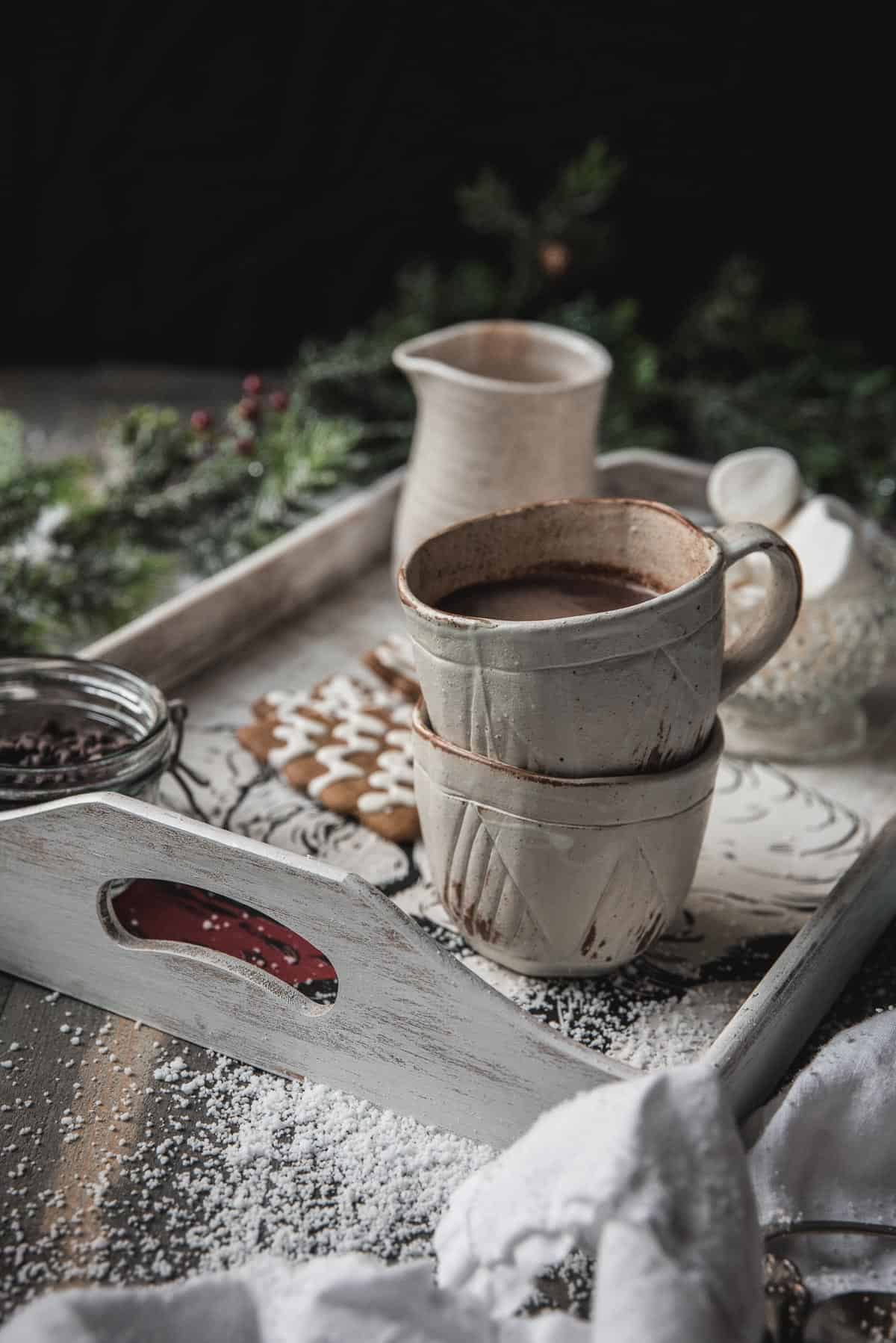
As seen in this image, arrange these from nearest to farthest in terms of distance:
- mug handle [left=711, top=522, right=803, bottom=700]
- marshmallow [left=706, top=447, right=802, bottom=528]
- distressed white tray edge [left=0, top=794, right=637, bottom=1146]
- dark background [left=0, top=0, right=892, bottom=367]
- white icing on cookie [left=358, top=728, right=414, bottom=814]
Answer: distressed white tray edge [left=0, top=794, right=637, bottom=1146] < mug handle [left=711, top=522, right=803, bottom=700] < white icing on cookie [left=358, top=728, right=414, bottom=814] < marshmallow [left=706, top=447, right=802, bottom=528] < dark background [left=0, top=0, right=892, bottom=367]

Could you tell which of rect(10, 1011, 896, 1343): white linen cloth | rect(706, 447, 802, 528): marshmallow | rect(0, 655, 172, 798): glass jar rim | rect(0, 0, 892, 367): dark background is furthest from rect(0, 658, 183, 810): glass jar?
rect(0, 0, 892, 367): dark background

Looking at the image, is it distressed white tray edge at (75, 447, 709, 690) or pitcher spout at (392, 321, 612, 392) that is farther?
pitcher spout at (392, 321, 612, 392)

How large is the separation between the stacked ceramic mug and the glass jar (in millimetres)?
171

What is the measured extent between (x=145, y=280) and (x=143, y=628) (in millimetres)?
1102

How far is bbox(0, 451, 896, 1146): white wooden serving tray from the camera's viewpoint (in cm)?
66

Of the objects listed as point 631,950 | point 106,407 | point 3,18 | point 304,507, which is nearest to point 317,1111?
point 631,950

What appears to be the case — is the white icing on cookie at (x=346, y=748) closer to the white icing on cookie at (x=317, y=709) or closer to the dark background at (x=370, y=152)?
the white icing on cookie at (x=317, y=709)

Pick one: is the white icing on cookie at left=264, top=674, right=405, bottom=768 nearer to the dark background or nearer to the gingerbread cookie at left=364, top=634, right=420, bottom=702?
the gingerbread cookie at left=364, top=634, right=420, bottom=702

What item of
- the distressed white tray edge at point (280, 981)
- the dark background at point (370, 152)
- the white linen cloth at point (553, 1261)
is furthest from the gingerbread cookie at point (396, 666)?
the dark background at point (370, 152)

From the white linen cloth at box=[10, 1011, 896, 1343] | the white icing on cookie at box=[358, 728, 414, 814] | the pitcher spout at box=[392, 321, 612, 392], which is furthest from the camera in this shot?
the pitcher spout at box=[392, 321, 612, 392]

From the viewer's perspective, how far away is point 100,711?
89 cm

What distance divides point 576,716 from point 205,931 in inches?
10.9

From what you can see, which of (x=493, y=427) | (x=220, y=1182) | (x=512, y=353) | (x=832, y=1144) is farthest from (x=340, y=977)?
(x=512, y=353)

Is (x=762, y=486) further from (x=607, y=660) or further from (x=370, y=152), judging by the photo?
(x=370, y=152)
